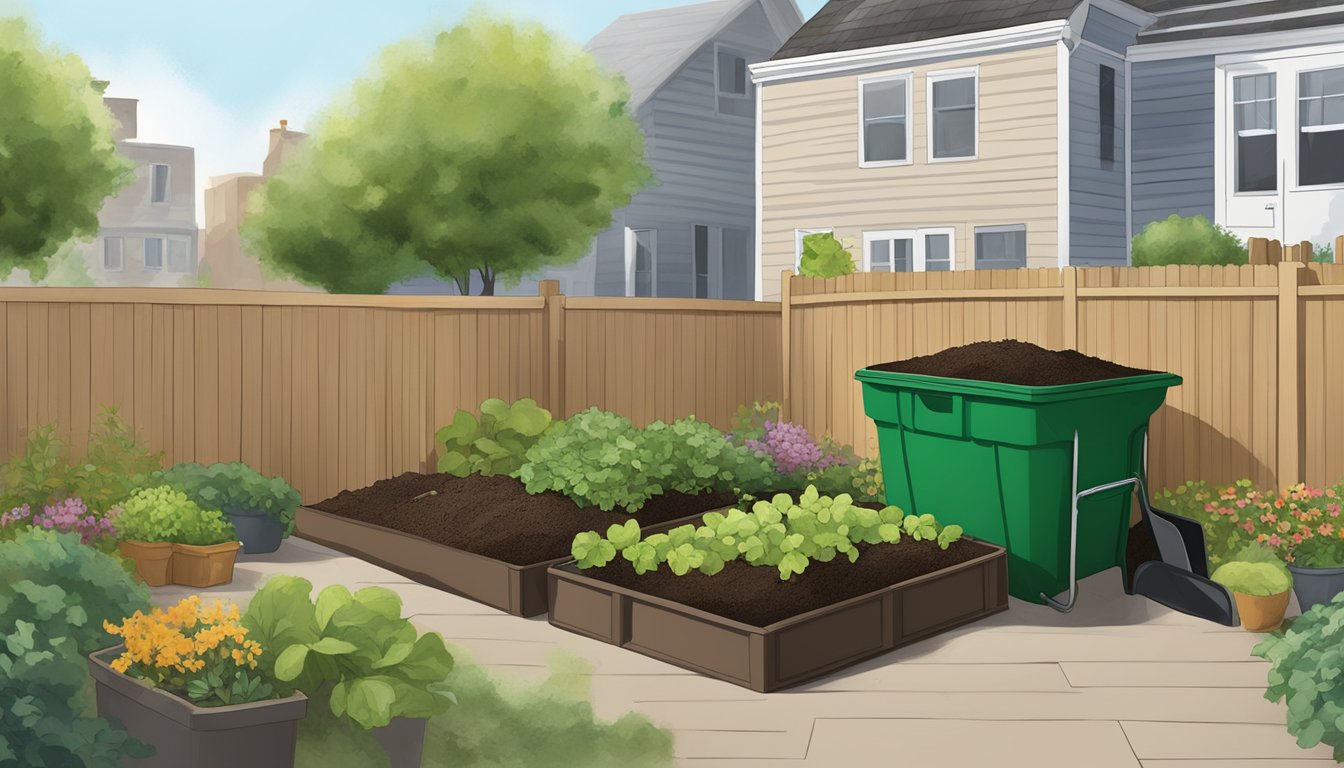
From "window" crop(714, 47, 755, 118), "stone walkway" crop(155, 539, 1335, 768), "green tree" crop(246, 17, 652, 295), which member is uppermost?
"window" crop(714, 47, 755, 118)

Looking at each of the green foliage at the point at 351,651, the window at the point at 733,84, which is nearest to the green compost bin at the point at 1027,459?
the green foliage at the point at 351,651

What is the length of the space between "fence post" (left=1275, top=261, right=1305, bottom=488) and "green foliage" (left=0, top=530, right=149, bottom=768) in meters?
6.15

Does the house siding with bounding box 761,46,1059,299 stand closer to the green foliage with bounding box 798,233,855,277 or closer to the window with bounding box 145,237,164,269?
the green foliage with bounding box 798,233,855,277

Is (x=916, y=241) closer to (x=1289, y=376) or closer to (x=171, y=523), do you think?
(x=1289, y=376)

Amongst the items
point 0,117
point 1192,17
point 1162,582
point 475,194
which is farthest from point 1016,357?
point 0,117

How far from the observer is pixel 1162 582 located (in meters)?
6.14

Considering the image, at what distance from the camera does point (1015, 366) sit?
6398 millimetres

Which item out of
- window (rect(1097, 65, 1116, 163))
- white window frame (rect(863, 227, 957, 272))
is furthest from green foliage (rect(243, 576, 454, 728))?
window (rect(1097, 65, 1116, 163))

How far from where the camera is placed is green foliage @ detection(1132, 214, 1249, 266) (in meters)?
10.3

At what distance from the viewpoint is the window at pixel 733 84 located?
20453 mm

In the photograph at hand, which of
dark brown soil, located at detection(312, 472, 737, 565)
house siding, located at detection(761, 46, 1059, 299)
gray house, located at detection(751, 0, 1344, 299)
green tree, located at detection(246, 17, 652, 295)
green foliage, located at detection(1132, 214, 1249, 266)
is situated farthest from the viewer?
house siding, located at detection(761, 46, 1059, 299)

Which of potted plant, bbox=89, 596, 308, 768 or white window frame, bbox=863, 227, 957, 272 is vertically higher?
white window frame, bbox=863, 227, 957, 272

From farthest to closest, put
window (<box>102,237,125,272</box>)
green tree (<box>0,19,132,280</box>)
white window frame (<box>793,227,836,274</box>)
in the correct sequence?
window (<box>102,237,125,272</box>), white window frame (<box>793,227,836,274</box>), green tree (<box>0,19,132,280</box>)

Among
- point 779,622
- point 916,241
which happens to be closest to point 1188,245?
point 916,241
